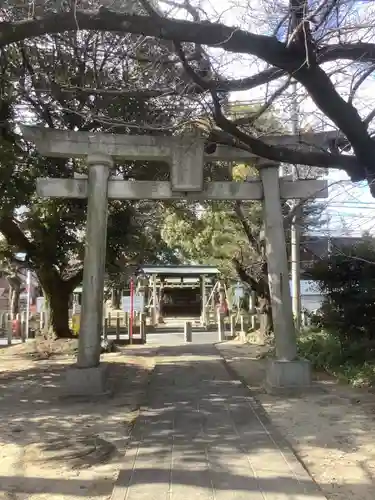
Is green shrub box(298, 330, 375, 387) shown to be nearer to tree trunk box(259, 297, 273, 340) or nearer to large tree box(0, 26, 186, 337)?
tree trunk box(259, 297, 273, 340)

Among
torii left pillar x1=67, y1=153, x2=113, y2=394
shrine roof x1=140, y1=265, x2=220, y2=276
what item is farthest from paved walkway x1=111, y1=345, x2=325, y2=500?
shrine roof x1=140, y1=265, x2=220, y2=276

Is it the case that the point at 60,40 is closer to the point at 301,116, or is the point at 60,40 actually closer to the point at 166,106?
the point at 166,106

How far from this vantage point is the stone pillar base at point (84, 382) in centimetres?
887

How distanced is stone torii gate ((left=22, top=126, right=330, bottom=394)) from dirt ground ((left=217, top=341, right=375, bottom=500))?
28.4 inches

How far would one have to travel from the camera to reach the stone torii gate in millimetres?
9211

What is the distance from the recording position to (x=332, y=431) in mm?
6488

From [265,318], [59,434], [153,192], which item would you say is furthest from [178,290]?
[59,434]

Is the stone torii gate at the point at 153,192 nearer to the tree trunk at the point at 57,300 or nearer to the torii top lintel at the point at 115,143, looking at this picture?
the torii top lintel at the point at 115,143

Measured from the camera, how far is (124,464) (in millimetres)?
5242

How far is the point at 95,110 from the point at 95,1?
13.4ft

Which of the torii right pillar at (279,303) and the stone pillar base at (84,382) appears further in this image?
the torii right pillar at (279,303)

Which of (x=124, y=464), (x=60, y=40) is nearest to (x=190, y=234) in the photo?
(x=60, y=40)

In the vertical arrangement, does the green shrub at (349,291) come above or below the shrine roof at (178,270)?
below

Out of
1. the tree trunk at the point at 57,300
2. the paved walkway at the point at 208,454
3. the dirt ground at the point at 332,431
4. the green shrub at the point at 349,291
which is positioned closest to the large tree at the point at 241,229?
the green shrub at the point at 349,291
